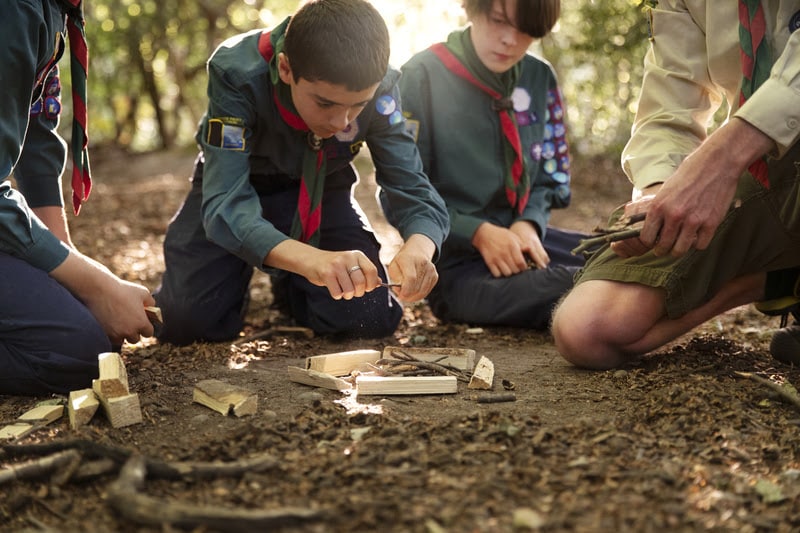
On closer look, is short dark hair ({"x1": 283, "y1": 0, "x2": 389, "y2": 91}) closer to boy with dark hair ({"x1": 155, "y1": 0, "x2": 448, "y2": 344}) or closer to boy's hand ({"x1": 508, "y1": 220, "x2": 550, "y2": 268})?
boy with dark hair ({"x1": 155, "y1": 0, "x2": 448, "y2": 344})

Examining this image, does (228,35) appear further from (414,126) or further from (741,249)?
(741,249)

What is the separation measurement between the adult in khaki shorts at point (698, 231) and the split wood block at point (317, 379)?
0.77 meters

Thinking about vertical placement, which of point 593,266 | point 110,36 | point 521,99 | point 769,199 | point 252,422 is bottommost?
point 252,422

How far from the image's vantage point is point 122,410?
7.33 ft

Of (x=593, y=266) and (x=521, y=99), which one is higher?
(x=521, y=99)

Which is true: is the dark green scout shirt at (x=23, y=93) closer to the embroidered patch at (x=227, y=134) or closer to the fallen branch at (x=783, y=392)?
the embroidered patch at (x=227, y=134)

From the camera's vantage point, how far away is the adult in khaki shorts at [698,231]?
8.70 feet

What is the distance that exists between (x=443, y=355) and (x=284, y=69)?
1135 millimetres

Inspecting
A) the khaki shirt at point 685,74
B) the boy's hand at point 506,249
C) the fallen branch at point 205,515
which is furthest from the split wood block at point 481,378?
the fallen branch at point 205,515

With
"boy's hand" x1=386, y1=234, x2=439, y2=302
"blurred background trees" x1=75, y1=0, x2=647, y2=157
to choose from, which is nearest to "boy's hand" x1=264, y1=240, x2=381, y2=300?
"boy's hand" x1=386, y1=234, x2=439, y2=302

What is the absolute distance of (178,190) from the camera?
24.2 feet

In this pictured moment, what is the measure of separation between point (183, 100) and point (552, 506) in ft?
37.0

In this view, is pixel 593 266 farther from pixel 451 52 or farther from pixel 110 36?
pixel 110 36

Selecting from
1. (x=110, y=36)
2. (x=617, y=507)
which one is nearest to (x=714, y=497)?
(x=617, y=507)
